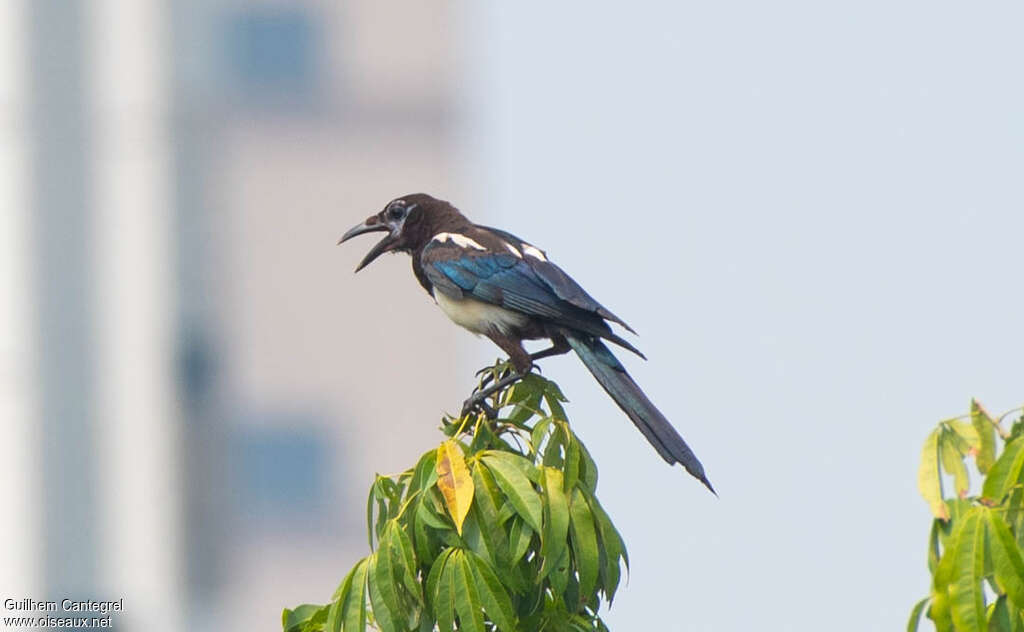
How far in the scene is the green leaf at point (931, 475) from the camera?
6355mm

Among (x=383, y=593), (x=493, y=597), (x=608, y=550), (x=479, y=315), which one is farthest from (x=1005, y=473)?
(x=479, y=315)

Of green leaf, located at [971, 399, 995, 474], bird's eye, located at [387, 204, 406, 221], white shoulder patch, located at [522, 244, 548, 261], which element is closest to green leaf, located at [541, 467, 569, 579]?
green leaf, located at [971, 399, 995, 474]

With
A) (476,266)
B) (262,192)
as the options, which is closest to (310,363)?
(262,192)

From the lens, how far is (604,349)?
8.21 meters

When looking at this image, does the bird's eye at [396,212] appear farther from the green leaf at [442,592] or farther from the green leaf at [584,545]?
the green leaf at [442,592]

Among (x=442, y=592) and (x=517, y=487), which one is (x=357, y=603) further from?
(x=517, y=487)

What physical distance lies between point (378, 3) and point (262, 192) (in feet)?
11.4

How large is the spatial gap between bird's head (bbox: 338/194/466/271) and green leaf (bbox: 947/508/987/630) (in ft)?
12.9

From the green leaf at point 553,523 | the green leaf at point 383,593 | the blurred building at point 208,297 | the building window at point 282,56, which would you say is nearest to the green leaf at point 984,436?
the green leaf at point 553,523

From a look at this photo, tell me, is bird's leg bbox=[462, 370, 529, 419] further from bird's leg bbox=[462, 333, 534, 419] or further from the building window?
the building window

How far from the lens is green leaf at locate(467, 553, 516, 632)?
6.07 meters

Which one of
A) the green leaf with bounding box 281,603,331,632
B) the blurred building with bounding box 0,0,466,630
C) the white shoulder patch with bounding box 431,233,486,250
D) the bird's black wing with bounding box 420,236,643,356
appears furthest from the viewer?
the blurred building with bounding box 0,0,466,630

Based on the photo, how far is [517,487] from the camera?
6.25 metres

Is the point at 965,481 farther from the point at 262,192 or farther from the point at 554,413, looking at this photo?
the point at 262,192
